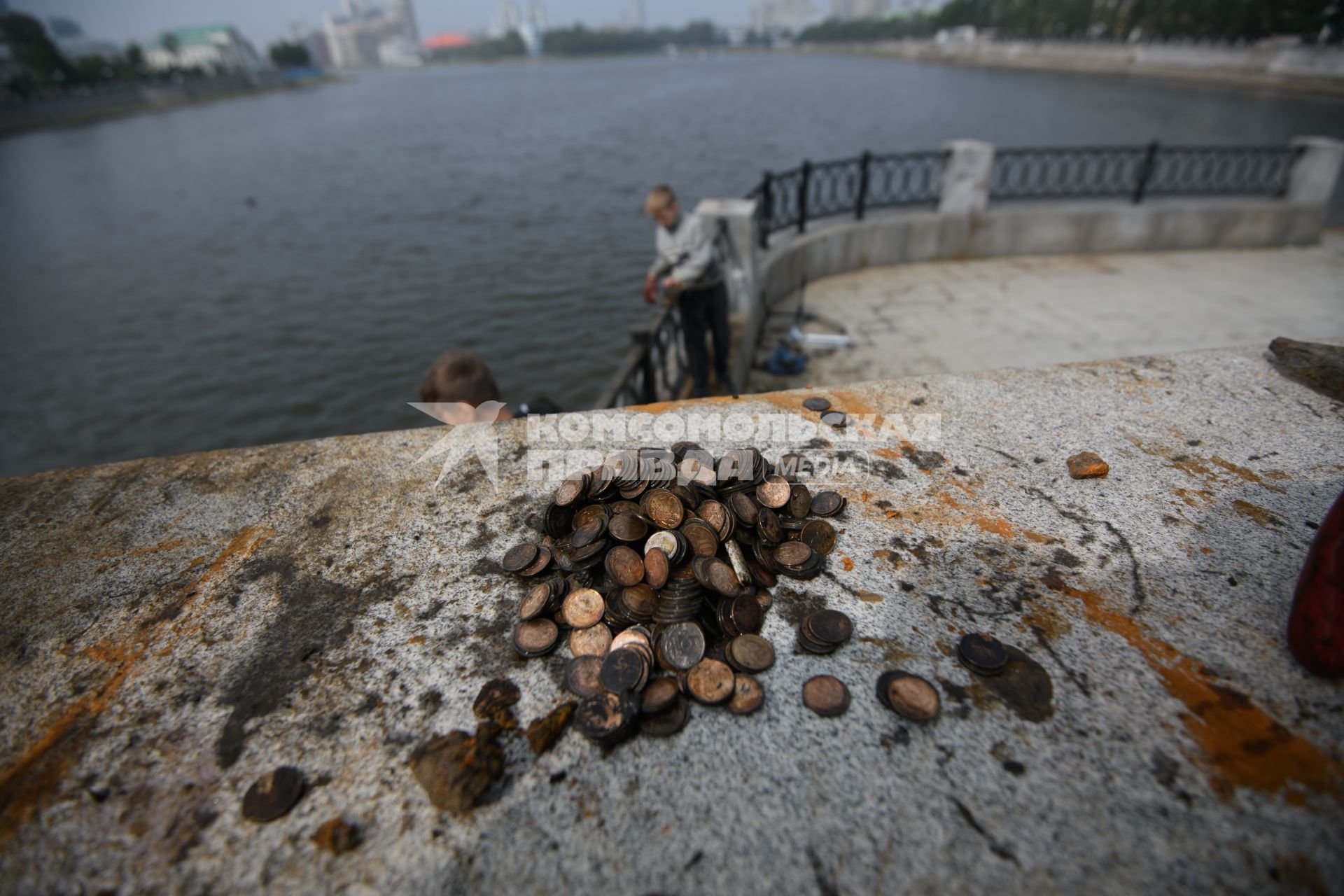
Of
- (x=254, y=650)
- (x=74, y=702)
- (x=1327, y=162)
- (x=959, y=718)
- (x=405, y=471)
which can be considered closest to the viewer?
(x=959, y=718)

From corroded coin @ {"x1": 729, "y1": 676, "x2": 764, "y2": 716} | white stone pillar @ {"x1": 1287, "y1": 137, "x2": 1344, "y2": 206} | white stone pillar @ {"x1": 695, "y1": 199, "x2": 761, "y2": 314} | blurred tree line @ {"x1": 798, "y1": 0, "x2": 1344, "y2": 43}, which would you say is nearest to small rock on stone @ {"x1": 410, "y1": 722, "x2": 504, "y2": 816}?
corroded coin @ {"x1": 729, "y1": 676, "x2": 764, "y2": 716}

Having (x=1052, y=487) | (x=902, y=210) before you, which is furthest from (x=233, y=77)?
(x=1052, y=487)

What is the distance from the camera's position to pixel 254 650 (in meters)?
1.82

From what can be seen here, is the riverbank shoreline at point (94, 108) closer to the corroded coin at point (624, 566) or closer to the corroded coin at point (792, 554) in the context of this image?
the corroded coin at point (624, 566)

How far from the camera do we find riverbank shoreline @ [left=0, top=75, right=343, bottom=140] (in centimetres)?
5534

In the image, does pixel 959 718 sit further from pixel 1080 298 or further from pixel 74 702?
pixel 1080 298

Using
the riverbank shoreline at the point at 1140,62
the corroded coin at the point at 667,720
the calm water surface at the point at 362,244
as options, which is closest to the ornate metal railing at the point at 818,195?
the calm water surface at the point at 362,244

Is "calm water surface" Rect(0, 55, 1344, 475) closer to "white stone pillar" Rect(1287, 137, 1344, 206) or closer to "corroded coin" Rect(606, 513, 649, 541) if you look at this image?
"corroded coin" Rect(606, 513, 649, 541)

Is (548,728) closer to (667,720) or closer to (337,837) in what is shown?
(667,720)

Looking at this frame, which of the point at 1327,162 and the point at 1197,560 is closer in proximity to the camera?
the point at 1197,560

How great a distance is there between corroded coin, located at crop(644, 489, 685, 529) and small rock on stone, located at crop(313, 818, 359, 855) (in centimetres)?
119

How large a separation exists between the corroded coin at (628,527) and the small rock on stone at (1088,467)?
1.67m

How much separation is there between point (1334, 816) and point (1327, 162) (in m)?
13.3

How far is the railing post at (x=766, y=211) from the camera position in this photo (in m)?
8.24
